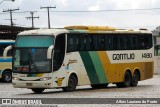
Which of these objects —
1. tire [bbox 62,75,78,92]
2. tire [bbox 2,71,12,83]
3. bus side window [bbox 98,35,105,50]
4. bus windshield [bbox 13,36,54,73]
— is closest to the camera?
bus windshield [bbox 13,36,54,73]

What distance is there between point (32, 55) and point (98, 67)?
4.61 metres

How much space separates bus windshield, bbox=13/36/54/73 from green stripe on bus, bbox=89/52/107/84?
136 inches

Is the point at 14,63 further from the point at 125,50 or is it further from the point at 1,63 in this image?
the point at 1,63

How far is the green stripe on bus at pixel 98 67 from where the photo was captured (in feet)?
97.2

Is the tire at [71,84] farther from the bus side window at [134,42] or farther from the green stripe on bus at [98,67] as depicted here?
the bus side window at [134,42]

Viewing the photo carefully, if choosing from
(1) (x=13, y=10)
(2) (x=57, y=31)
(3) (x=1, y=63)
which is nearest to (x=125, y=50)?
(2) (x=57, y=31)

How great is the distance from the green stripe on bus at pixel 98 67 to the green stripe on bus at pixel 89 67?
206mm

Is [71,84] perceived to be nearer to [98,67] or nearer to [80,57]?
[80,57]

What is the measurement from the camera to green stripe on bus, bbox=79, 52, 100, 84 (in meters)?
29.0

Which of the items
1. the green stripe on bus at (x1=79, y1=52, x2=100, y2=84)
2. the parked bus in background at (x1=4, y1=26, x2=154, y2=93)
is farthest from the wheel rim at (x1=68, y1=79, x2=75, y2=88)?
the green stripe on bus at (x1=79, y1=52, x2=100, y2=84)

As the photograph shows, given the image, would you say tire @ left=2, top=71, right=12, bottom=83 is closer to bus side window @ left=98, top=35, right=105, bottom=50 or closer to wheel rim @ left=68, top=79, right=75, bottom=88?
bus side window @ left=98, top=35, right=105, bottom=50

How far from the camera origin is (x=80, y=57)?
28.6 m

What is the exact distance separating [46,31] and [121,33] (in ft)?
20.5

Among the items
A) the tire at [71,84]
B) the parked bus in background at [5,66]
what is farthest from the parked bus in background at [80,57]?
the parked bus in background at [5,66]
